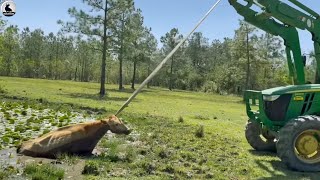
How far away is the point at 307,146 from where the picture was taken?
371 inches

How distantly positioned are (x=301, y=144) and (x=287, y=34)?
295cm

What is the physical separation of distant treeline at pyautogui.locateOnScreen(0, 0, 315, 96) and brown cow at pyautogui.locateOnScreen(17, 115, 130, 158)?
10.9 metres

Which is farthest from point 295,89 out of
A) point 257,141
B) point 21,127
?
point 21,127

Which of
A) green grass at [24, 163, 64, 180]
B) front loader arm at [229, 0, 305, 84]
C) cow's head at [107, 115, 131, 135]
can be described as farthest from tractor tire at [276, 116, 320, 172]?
green grass at [24, 163, 64, 180]

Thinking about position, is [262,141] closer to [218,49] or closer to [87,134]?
[87,134]

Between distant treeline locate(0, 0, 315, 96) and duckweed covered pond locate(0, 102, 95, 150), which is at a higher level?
distant treeline locate(0, 0, 315, 96)

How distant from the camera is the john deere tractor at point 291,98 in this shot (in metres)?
9.12

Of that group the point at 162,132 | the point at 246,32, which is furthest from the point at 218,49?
the point at 162,132

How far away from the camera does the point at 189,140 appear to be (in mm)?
12945

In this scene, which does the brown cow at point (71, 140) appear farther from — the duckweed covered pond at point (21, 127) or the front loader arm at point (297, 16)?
the front loader arm at point (297, 16)

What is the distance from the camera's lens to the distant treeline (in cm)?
4197

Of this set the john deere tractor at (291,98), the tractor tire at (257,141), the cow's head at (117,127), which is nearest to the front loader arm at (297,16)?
the john deere tractor at (291,98)

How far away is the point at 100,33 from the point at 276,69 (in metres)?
35.1

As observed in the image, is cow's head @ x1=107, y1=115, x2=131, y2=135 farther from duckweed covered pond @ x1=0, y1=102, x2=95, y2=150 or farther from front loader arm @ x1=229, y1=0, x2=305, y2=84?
front loader arm @ x1=229, y1=0, x2=305, y2=84
